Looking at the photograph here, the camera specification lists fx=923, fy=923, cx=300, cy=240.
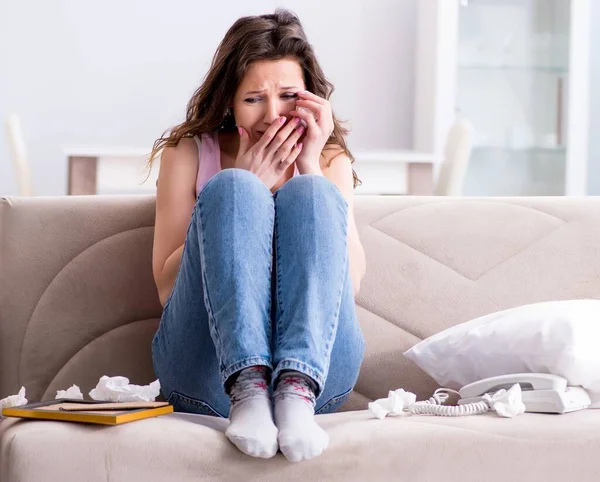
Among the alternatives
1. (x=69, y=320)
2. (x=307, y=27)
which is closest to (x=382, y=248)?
(x=69, y=320)

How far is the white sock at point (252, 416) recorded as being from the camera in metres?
1.21

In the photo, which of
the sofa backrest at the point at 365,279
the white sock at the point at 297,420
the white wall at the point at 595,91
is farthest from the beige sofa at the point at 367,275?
the white wall at the point at 595,91

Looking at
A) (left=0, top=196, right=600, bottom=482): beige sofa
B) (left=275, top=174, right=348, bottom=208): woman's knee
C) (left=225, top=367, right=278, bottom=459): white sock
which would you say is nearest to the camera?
(left=225, top=367, right=278, bottom=459): white sock

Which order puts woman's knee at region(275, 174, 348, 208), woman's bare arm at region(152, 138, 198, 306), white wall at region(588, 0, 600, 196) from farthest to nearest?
white wall at region(588, 0, 600, 196) < woman's bare arm at region(152, 138, 198, 306) < woman's knee at region(275, 174, 348, 208)

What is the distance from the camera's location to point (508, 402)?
4.56ft

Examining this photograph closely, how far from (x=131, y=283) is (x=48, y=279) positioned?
0.16m

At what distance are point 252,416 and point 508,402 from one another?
1.31ft

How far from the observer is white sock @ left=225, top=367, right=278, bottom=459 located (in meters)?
1.21

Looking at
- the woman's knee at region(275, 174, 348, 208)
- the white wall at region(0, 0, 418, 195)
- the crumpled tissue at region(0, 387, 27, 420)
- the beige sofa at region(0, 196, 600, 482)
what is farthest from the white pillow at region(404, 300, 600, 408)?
the white wall at region(0, 0, 418, 195)

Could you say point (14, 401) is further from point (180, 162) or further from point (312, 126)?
point (312, 126)

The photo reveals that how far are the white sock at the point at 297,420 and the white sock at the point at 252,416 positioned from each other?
0.02 m

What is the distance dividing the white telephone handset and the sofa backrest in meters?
0.31

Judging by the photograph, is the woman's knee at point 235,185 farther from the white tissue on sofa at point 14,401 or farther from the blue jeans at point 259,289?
the white tissue on sofa at point 14,401

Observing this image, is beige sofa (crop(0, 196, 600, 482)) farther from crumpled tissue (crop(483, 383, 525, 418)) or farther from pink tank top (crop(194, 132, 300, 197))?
crumpled tissue (crop(483, 383, 525, 418))
